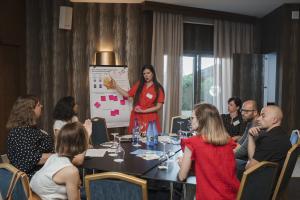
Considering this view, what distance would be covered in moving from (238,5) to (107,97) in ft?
9.65

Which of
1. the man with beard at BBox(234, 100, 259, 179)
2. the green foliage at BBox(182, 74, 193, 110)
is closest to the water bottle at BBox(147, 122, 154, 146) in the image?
the man with beard at BBox(234, 100, 259, 179)

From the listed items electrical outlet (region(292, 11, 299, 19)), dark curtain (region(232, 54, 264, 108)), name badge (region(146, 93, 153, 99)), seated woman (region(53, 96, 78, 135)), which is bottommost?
seated woman (region(53, 96, 78, 135))

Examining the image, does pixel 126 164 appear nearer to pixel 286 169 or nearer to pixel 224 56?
pixel 286 169

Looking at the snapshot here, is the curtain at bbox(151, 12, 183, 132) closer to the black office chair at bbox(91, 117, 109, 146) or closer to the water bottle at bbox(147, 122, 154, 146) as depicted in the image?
the black office chair at bbox(91, 117, 109, 146)

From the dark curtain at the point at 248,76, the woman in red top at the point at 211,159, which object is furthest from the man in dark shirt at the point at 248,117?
the dark curtain at the point at 248,76

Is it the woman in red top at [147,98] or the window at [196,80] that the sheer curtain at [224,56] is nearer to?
the window at [196,80]

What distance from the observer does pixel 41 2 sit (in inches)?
241

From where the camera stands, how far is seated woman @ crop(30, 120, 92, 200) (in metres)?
2.07

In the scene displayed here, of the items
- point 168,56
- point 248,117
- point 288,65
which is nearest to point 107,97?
point 168,56

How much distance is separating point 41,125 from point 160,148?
136 inches

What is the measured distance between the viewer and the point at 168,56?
20.9 feet

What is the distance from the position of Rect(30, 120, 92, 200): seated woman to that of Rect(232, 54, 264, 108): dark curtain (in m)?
5.24

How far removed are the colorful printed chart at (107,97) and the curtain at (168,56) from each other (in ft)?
3.14

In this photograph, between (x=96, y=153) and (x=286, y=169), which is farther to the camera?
(x=96, y=153)
